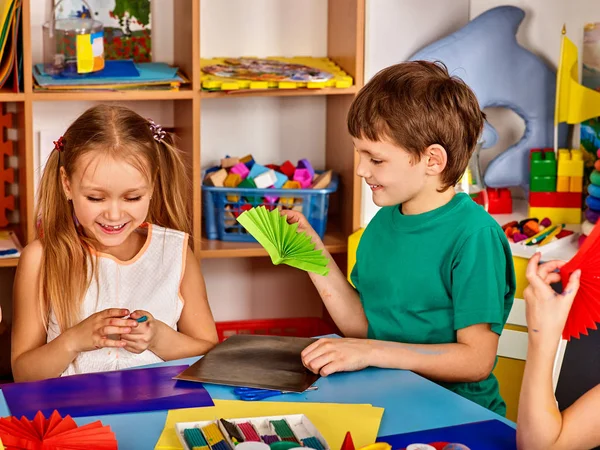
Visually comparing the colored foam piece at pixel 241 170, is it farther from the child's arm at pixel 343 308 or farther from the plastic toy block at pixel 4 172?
the child's arm at pixel 343 308

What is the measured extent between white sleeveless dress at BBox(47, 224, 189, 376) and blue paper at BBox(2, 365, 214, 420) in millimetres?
325

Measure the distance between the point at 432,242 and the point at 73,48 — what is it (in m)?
1.33

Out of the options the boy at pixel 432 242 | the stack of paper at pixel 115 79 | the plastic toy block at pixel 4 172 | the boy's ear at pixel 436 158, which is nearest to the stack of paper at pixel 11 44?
the stack of paper at pixel 115 79

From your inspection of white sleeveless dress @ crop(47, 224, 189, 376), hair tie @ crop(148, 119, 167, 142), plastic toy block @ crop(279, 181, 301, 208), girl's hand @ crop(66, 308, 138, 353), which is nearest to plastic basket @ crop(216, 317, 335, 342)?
plastic toy block @ crop(279, 181, 301, 208)

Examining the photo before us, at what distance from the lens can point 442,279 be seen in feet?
5.22

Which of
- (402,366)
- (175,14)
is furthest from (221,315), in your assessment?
(402,366)

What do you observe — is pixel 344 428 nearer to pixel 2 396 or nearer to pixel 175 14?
pixel 2 396

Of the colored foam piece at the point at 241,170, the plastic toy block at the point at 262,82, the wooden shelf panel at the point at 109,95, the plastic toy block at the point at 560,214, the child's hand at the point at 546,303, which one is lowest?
the plastic toy block at the point at 560,214

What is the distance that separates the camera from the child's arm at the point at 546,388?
1117 millimetres

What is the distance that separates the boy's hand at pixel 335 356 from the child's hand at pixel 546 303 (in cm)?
37

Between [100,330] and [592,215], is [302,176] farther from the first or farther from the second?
[100,330]

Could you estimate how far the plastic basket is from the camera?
2969 millimetres

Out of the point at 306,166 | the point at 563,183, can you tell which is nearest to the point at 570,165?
the point at 563,183

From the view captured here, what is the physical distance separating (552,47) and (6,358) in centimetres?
193
